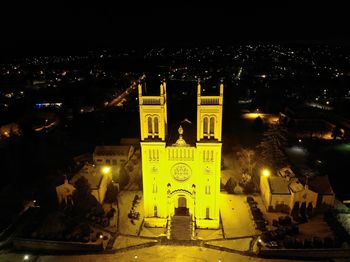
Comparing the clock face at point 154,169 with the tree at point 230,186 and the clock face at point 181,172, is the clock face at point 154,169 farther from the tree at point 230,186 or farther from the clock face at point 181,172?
the tree at point 230,186

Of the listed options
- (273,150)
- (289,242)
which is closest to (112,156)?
(273,150)

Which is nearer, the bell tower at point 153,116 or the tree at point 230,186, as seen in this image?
the bell tower at point 153,116

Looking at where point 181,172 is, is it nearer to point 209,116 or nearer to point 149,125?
point 149,125


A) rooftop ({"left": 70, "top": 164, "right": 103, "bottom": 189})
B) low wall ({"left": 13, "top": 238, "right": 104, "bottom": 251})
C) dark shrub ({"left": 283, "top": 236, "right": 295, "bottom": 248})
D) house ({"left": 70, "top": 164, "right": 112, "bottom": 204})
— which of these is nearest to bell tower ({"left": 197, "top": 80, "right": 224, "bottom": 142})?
dark shrub ({"left": 283, "top": 236, "right": 295, "bottom": 248})

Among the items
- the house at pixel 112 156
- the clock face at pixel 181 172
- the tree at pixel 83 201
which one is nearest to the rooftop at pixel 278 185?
the clock face at pixel 181 172

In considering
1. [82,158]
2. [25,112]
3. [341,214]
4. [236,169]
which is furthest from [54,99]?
[341,214]

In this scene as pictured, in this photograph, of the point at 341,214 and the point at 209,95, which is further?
the point at 341,214

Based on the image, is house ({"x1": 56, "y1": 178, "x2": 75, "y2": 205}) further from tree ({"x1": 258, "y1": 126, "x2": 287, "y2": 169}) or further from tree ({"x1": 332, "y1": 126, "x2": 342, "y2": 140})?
tree ({"x1": 332, "y1": 126, "x2": 342, "y2": 140})

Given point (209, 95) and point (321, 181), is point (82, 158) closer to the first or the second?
point (209, 95)
